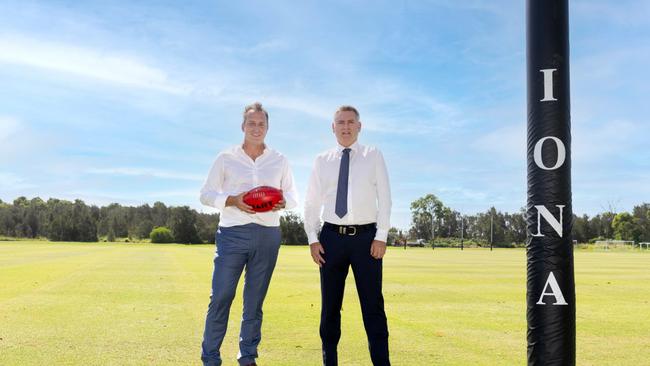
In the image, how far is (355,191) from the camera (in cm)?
562

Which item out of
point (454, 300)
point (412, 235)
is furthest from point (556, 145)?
point (412, 235)

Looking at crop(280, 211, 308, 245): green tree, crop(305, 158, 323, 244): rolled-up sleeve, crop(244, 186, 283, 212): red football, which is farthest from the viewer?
crop(280, 211, 308, 245): green tree

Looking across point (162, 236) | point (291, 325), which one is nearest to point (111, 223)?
point (162, 236)

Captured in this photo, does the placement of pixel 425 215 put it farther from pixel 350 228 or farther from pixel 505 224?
pixel 350 228

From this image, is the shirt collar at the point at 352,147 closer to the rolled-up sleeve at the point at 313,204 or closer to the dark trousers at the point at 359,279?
the rolled-up sleeve at the point at 313,204

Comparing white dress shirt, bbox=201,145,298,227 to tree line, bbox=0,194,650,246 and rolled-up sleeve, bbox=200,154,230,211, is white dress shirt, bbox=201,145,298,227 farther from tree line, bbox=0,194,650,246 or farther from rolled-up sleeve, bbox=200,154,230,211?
tree line, bbox=0,194,650,246

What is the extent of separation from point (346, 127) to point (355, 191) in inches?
25.2

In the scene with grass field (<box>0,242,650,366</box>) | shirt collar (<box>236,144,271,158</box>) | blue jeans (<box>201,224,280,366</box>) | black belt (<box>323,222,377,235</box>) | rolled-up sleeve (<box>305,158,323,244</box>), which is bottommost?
grass field (<box>0,242,650,366</box>)

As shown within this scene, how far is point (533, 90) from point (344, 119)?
78.3 inches

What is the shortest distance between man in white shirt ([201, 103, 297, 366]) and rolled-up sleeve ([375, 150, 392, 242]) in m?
0.89

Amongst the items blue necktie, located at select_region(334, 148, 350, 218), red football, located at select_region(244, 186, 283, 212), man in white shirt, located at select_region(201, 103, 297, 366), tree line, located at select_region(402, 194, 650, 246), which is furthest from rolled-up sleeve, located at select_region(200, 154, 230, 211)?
tree line, located at select_region(402, 194, 650, 246)

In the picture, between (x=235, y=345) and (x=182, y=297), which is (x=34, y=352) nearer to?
(x=235, y=345)

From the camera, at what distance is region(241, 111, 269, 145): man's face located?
5895 millimetres

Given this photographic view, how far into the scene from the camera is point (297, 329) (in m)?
8.88
